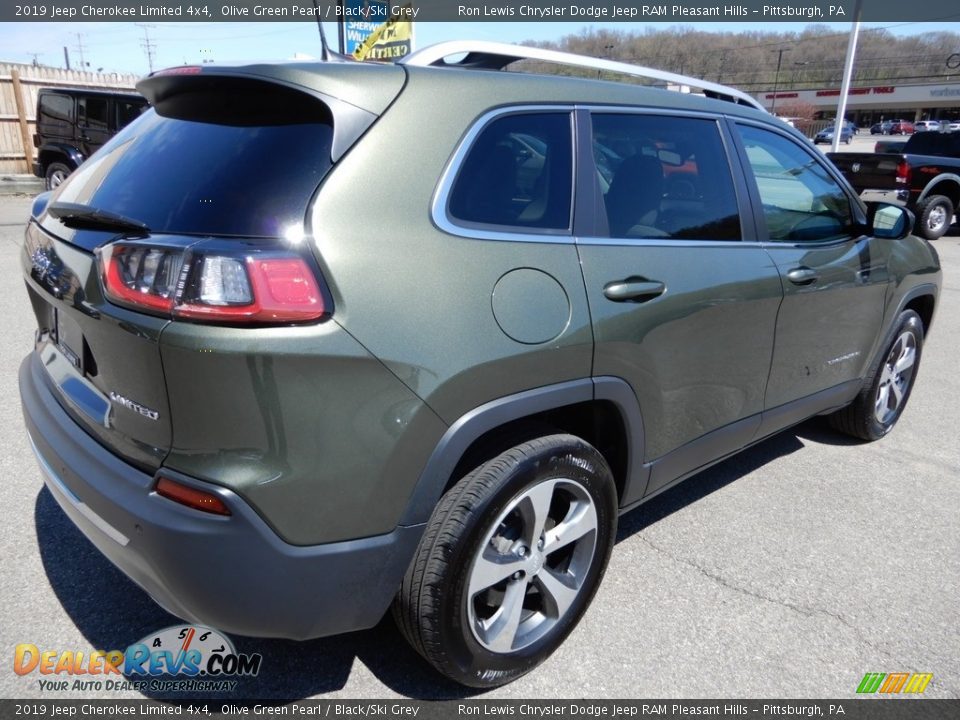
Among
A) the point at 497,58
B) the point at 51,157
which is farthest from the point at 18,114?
the point at 497,58

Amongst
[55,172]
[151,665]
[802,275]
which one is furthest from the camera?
[55,172]

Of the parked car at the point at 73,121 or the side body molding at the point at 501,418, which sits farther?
the parked car at the point at 73,121

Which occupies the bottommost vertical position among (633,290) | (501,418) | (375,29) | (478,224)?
(501,418)

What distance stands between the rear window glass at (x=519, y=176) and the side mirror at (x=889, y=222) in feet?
7.10

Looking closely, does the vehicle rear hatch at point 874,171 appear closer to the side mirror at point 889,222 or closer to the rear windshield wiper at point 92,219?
the side mirror at point 889,222

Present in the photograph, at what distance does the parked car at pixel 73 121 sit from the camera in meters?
14.4

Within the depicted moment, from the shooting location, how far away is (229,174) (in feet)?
6.18

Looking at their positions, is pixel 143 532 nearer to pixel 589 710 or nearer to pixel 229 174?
pixel 229 174

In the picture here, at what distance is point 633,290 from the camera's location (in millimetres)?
2389

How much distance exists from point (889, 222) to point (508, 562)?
110 inches

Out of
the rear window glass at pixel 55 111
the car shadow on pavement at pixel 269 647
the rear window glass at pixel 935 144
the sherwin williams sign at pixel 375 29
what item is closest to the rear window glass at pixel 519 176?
the car shadow on pavement at pixel 269 647

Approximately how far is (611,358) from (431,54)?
1.11m

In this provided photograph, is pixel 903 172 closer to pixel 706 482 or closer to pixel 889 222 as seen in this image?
pixel 889 222

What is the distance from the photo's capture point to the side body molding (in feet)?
6.34
